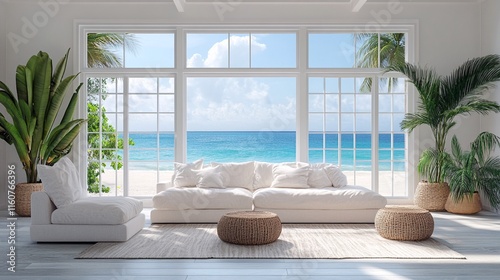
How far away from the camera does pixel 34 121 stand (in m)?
7.28

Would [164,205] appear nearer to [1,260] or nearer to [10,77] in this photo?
[1,260]

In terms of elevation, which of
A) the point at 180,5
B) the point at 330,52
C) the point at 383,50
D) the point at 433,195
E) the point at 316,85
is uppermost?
the point at 330,52

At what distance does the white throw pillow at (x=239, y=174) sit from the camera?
7484 mm

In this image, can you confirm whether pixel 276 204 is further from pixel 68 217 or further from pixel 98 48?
pixel 98 48

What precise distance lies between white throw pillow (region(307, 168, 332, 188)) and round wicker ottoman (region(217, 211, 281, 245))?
209 centimetres

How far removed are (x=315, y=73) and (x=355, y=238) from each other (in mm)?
3430

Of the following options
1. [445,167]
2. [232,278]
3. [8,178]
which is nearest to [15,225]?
[8,178]

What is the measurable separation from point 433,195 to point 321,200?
2084 millimetres

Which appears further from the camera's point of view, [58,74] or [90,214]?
[58,74]

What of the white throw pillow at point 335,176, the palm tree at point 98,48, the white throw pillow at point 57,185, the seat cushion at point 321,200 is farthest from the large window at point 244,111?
the white throw pillow at point 57,185

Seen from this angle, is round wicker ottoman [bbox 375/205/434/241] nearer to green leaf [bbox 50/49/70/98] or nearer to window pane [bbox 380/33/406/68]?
window pane [bbox 380/33/406/68]

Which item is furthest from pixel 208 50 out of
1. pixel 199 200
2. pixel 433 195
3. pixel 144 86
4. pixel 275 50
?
pixel 199 200

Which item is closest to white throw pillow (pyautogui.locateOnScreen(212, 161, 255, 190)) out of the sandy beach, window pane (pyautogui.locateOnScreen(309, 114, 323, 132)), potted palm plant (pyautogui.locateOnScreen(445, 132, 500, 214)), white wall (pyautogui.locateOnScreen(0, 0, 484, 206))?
white wall (pyautogui.locateOnScreen(0, 0, 484, 206))

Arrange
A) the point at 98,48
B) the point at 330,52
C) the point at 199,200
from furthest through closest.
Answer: the point at 330,52, the point at 98,48, the point at 199,200
